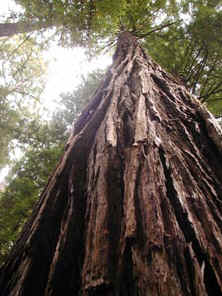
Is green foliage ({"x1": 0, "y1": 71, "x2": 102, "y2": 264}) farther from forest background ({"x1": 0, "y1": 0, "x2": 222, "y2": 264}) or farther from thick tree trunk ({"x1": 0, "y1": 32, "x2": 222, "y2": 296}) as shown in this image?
thick tree trunk ({"x1": 0, "y1": 32, "x2": 222, "y2": 296})

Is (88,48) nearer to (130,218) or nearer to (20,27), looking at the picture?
(20,27)

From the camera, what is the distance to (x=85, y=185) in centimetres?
119

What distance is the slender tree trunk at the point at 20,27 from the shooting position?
4.29 metres

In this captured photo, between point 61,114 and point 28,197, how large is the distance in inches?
139

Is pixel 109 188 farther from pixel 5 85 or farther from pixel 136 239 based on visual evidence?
pixel 5 85

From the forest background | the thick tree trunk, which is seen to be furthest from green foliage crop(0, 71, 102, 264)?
the thick tree trunk

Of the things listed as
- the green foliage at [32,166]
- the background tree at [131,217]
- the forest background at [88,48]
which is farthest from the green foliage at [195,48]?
the background tree at [131,217]

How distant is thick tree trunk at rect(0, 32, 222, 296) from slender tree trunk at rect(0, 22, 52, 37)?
3961 millimetres

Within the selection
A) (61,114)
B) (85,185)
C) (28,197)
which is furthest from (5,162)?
(85,185)

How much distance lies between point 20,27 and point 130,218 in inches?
196

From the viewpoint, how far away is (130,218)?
2.63 ft

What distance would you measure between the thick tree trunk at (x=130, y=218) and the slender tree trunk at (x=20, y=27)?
396 centimetres

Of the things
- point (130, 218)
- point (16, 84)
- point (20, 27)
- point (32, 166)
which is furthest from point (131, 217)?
point (16, 84)

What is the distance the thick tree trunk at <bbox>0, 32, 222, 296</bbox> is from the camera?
0.67 meters
